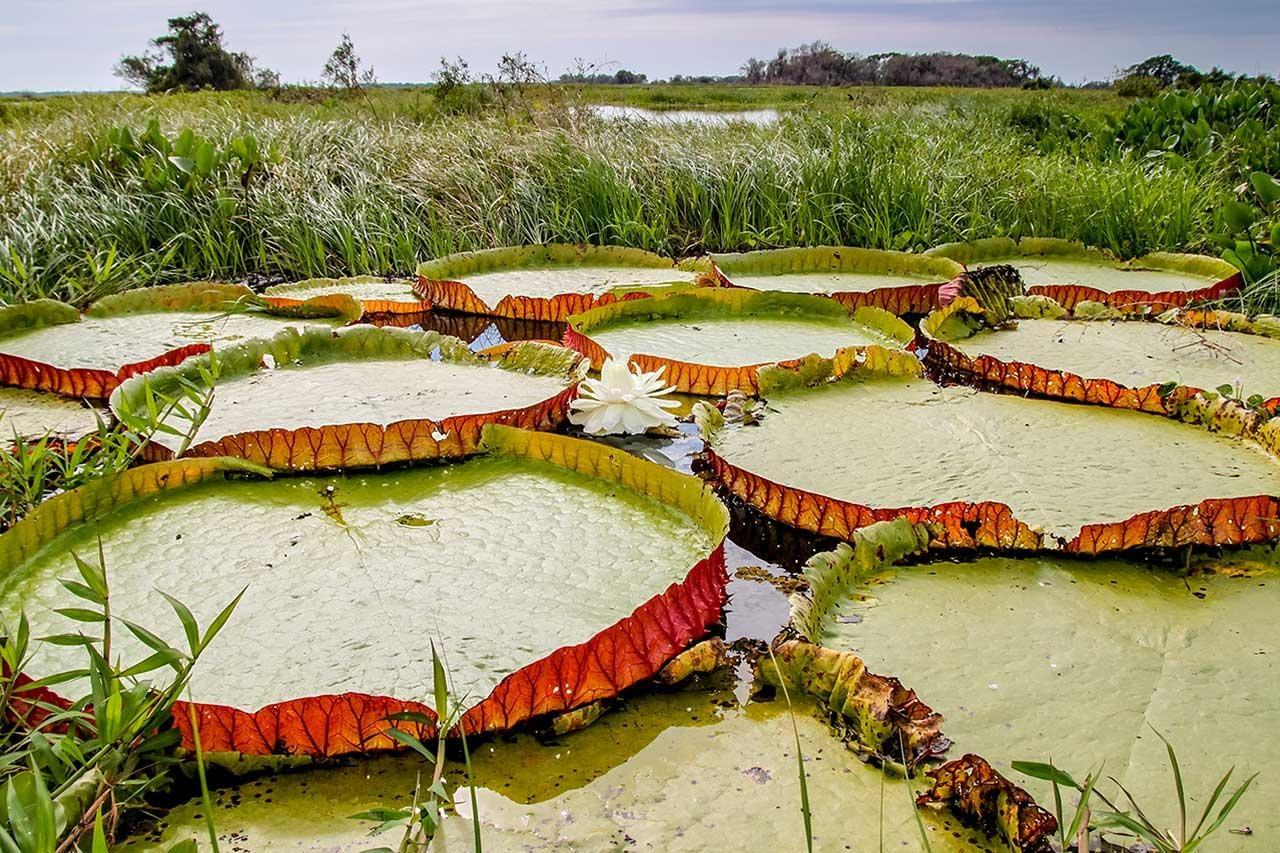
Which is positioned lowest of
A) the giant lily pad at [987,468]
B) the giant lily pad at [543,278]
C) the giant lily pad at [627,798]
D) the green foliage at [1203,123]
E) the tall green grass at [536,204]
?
the giant lily pad at [627,798]

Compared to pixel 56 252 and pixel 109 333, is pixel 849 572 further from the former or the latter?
pixel 56 252

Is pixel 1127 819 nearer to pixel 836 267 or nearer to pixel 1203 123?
pixel 836 267

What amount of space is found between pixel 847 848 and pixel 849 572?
2.27 feet

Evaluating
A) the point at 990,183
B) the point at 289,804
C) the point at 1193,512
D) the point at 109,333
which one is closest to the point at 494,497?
the point at 289,804

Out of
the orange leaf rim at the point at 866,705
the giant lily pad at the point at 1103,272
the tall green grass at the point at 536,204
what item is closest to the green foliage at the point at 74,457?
the orange leaf rim at the point at 866,705

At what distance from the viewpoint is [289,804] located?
1377mm

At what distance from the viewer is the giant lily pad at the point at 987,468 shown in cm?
202

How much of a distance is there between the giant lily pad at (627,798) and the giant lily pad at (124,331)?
87.2 inches

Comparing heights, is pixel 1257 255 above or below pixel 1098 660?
above

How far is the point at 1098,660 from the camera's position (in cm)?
168

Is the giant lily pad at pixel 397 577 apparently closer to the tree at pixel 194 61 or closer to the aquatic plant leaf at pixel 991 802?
the aquatic plant leaf at pixel 991 802

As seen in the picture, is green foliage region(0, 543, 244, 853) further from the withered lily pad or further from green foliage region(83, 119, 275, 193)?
green foliage region(83, 119, 275, 193)

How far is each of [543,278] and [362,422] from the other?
2272 millimetres

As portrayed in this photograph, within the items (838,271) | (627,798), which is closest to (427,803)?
(627,798)
